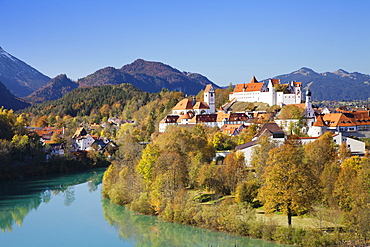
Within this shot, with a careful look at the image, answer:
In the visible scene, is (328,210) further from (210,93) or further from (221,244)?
(210,93)

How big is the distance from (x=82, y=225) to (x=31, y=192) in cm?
1178

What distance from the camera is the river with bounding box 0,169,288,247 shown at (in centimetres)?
2125

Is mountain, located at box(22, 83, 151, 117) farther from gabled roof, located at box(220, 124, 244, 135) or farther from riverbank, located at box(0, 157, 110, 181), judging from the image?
gabled roof, located at box(220, 124, 244, 135)

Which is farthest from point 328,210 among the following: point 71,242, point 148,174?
point 71,242

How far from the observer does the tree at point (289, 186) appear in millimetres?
19109

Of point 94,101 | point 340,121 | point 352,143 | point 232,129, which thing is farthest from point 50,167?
point 94,101

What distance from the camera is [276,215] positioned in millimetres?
21469

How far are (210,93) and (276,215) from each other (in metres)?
37.9

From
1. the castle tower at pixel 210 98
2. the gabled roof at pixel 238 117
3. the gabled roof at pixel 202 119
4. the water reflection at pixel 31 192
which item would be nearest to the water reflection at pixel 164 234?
the water reflection at pixel 31 192

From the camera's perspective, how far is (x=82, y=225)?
24547 mm

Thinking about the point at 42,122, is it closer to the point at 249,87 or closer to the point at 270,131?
the point at 249,87

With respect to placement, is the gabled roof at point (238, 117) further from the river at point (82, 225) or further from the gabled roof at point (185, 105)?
the river at point (82, 225)

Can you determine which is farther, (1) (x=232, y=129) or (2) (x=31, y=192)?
(1) (x=232, y=129)

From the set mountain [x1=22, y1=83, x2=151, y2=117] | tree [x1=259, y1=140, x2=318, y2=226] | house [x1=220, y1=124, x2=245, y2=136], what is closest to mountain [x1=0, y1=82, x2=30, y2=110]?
mountain [x1=22, y1=83, x2=151, y2=117]
